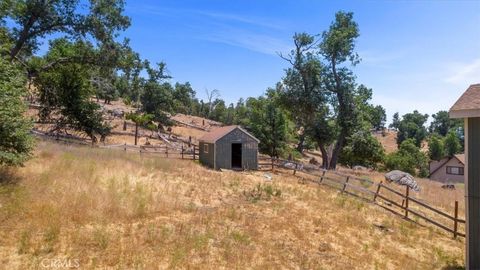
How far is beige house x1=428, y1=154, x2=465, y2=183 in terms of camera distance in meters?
49.9

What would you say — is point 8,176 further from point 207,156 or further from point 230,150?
point 207,156

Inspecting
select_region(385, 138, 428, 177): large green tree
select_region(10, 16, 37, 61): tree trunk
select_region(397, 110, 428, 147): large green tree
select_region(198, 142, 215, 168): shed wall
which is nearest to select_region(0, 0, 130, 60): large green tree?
select_region(10, 16, 37, 61): tree trunk

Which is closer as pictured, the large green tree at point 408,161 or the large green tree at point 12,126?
the large green tree at point 12,126

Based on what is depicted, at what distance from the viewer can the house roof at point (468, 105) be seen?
30.9 ft

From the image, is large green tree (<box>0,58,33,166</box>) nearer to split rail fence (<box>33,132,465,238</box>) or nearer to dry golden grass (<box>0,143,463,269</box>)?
dry golden grass (<box>0,143,463,269</box>)

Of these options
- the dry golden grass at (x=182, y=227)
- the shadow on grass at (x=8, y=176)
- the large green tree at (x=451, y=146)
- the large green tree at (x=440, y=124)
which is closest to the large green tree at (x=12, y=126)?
the shadow on grass at (x=8, y=176)

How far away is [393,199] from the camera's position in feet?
61.9

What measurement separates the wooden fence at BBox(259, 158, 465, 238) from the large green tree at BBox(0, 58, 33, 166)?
1575 cm

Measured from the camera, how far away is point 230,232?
1100 cm

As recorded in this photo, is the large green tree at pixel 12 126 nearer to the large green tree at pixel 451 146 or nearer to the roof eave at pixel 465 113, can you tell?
the roof eave at pixel 465 113

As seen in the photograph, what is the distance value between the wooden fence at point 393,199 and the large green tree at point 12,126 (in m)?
15.7

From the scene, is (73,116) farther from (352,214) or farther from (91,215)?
(352,214)

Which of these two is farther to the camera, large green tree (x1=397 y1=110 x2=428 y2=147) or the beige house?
large green tree (x1=397 y1=110 x2=428 y2=147)

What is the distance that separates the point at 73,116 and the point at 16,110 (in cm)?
2111
